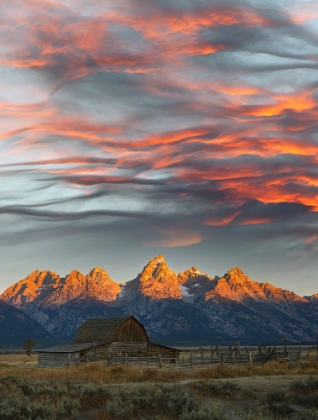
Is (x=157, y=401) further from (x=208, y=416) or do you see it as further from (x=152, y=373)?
(x=152, y=373)

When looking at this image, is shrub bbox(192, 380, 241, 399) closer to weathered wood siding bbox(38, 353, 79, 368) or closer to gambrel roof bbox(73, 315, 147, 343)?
weathered wood siding bbox(38, 353, 79, 368)

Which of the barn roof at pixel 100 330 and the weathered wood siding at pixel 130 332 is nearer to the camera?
the barn roof at pixel 100 330

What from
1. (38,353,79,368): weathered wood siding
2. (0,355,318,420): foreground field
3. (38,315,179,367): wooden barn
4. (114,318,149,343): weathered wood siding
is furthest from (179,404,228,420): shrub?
(114,318,149,343): weathered wood siding

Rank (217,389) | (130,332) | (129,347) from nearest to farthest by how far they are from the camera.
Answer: (217,389) < (129,347) < (130,332)

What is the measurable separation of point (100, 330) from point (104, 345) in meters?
4.49

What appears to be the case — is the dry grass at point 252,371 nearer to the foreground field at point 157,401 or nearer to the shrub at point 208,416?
the foreground field at point 157,401

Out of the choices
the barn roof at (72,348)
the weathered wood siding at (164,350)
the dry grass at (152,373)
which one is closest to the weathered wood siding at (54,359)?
the barn roof at (72,348)

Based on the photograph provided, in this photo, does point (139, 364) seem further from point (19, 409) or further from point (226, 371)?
point (19, 409)

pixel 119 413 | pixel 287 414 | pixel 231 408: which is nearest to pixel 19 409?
pixel 119 413

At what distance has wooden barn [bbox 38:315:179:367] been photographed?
59981 millimetres

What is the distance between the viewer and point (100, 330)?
225ft

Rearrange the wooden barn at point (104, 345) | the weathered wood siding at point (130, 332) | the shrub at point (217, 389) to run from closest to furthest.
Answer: the shrub at point (217, 389) → the wooden barn at point (104, 345) → the weathered wood siding at point (130, 332)

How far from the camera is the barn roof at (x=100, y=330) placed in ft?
218

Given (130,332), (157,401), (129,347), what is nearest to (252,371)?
(157,401)
